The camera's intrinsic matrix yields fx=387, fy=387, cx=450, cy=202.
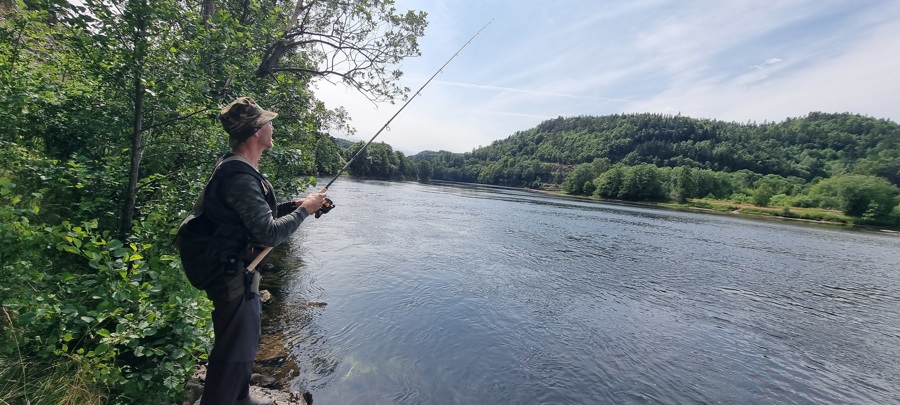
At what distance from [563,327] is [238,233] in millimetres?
11050

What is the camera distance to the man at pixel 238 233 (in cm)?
287

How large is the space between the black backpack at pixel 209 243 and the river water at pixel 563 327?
5342mm

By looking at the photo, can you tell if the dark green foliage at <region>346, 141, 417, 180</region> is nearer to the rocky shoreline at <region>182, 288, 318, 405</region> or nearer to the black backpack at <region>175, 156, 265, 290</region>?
the rocky shoreline at <region>182, 288, 318, 405</region>

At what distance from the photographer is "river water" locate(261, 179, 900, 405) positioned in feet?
28.1

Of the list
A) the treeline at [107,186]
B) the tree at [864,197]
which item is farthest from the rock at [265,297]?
the tree at [864,197]

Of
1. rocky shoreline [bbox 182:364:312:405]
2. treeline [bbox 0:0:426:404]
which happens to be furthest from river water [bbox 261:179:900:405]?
treeline [bbox 0:0:426:404]

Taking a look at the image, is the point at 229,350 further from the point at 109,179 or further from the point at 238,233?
the point at 109,179

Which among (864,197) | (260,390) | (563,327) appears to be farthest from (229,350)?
(864,197)

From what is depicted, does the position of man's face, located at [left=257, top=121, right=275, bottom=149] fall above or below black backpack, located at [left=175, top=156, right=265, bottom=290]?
above

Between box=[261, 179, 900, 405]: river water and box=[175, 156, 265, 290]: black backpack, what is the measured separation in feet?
17.5

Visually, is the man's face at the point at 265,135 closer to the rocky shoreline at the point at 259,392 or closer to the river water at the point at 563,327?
the rocky shoreline at the point at 259,392

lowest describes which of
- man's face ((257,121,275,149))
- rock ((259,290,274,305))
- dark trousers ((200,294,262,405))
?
rock ((259,290,274,305))

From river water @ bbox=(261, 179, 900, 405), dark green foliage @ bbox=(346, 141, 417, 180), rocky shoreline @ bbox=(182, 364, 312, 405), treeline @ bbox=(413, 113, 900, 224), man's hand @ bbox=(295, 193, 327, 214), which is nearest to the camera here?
man's hand @ bbox=(295, 193, 327, 214)

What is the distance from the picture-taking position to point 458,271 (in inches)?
696
